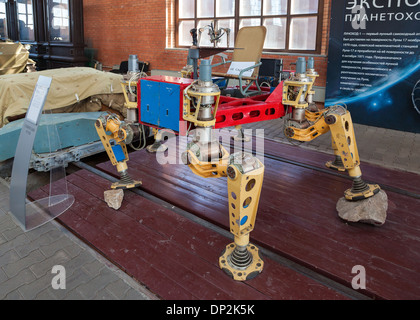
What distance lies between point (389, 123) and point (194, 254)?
4.65 metres

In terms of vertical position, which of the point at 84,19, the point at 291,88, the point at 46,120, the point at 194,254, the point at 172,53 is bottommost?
the point at 194,254

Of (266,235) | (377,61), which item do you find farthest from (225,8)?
(266,235)

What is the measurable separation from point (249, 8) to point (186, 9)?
1758 mm

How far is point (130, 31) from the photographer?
924 cm

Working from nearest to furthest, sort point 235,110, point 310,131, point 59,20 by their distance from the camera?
1. point 235,110
2. point 310,131
3. point 59,20

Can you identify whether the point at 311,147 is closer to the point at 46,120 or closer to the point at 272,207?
the point at 272,207

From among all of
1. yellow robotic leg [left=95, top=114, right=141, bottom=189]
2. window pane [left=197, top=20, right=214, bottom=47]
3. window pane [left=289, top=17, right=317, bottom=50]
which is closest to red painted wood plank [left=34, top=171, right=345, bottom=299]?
yellow robotic leg [left=95, top=114, right=141, bottom=189]

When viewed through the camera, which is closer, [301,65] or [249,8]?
[301,65]

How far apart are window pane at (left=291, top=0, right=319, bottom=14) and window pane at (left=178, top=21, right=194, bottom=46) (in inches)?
105

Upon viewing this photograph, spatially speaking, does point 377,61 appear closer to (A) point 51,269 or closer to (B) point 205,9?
(B) point 205,9

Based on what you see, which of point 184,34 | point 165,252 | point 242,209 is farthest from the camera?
point 184,34

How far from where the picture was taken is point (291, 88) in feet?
10.2

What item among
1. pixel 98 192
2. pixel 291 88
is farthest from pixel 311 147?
pixel 98 192

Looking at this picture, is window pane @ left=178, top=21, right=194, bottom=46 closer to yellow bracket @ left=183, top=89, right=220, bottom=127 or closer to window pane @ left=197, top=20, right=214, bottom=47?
window pane @ left=197, top=20, right=214, bottom=47
